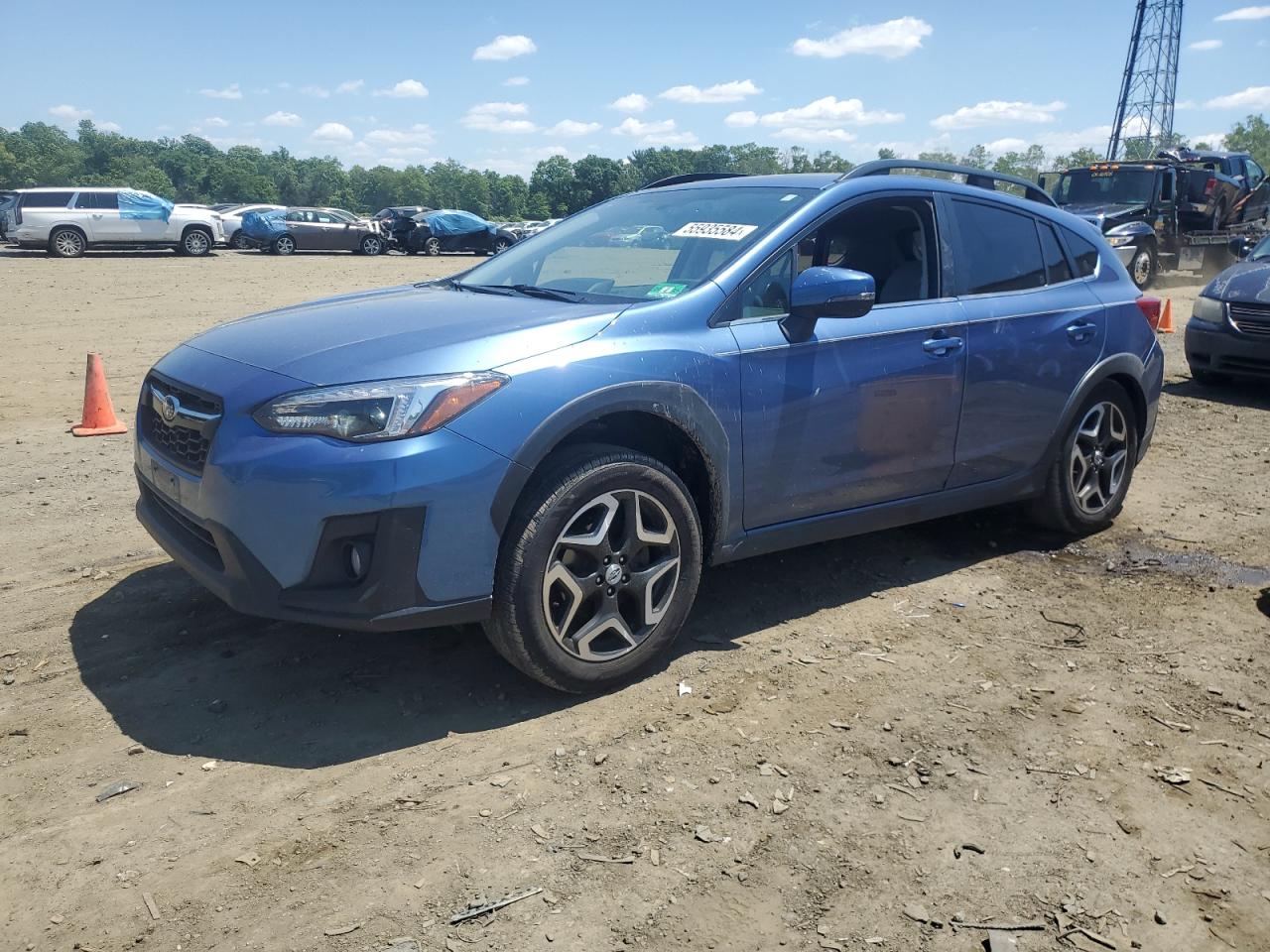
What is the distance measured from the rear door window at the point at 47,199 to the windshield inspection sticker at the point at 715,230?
25.7 m

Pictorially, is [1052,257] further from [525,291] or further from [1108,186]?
[1108,186]

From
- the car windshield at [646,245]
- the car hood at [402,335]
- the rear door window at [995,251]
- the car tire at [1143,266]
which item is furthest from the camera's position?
the car tire at [1143,266]

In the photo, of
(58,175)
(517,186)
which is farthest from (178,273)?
(517,186)

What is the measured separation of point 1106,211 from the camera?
60.6 ft

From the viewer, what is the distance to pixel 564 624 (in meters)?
3.39

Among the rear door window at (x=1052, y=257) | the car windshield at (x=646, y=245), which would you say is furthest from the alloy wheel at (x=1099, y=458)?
the car windshield at (x=646, y=245)

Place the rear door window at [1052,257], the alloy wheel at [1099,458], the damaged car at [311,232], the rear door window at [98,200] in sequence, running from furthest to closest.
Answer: the damaged car at [311,232]
the rear door window at [98,200]
the alloy wheel at [1099,458]
the rear door window at [1052,257]

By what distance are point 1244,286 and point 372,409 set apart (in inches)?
366

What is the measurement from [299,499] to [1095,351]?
3848mm

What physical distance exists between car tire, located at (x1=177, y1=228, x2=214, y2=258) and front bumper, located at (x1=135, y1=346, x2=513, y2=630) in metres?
26.9

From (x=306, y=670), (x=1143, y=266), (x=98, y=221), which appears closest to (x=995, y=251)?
(x=306, y=670)

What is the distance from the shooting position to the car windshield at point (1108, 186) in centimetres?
1897

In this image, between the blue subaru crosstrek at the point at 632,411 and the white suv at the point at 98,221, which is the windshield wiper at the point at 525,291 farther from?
the white suv at the point at 98,221

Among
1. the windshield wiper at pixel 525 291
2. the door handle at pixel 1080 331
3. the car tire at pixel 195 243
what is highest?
the car tire at pixel 195 243
